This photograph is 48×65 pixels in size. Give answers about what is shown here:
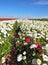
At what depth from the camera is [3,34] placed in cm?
1209

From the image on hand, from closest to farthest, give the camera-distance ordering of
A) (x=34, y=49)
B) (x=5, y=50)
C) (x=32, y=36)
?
(x=34, y=49) < (x=32, y=36) < (x=5, y=50)

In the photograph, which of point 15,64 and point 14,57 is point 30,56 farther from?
point 14,57

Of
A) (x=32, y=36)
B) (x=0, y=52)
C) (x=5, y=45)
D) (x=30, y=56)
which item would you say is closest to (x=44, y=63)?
(x=30, y=56)

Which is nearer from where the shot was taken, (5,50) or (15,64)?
(15,64)

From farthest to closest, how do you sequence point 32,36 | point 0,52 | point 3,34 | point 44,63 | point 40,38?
point 3,34 → point 0,52 → point 40,38 → point 32,36 → point 44,63

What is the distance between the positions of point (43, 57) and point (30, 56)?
3.70 feet

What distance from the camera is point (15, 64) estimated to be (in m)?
8.82

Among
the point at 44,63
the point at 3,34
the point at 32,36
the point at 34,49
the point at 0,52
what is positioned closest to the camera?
the point at 44,63

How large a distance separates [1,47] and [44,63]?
4.26m

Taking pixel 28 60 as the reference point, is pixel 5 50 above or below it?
below

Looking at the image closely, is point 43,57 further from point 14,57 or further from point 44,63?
point 14,57

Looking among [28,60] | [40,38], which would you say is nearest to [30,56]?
[28,60]

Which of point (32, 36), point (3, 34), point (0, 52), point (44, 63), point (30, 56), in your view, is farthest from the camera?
point (3, 34)

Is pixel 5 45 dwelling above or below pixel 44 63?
below
